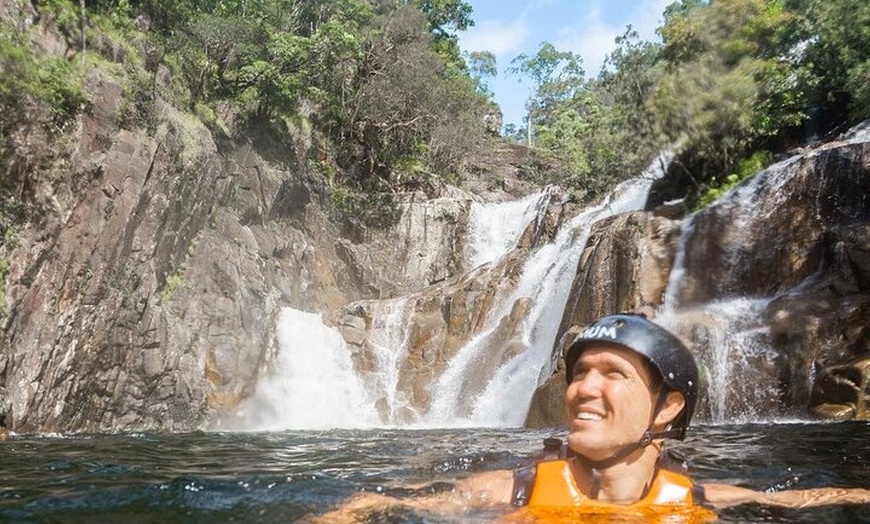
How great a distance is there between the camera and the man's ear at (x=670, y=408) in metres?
2.80

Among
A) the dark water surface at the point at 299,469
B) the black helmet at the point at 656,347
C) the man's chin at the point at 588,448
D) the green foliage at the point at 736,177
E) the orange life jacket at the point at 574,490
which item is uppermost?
the green foliage at the point at 736,177

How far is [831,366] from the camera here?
10.5 metres

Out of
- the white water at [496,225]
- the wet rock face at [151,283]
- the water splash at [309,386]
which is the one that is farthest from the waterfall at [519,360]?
the white water at [496,225]

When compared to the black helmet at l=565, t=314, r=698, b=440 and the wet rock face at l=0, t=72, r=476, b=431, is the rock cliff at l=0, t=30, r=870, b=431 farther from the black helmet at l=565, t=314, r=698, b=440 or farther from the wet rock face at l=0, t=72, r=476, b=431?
the black helmet at l=565, t=314, r=698, b=440

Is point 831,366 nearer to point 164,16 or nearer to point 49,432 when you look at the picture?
point 49,432

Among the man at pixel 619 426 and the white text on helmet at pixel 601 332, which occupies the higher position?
the white text on helmet at pixel 601 332

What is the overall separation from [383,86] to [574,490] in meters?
24.6

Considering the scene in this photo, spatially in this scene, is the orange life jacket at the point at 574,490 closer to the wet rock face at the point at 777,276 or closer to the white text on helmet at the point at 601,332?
the white text on helmet at the point at 601,332

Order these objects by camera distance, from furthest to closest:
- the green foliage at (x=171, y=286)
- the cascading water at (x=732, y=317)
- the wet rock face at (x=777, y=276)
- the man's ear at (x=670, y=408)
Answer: the green foliage at (x=171, y=286)
the cascading water at (x=732, y=317)
the wet rock face at (x=777, y=276)
the man's ear at (x=670, y=408)

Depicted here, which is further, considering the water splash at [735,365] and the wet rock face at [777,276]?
the water splash at [735,365]

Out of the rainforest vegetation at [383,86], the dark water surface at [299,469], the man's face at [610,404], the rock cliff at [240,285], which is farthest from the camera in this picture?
the rainforest vegetation at [383,86]

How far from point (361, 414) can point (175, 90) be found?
32.3ft

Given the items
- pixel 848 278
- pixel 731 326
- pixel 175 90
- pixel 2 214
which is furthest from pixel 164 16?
pixel 848 278

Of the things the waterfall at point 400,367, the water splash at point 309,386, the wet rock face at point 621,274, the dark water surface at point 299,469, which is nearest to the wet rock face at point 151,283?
the water splash at point 309,386
